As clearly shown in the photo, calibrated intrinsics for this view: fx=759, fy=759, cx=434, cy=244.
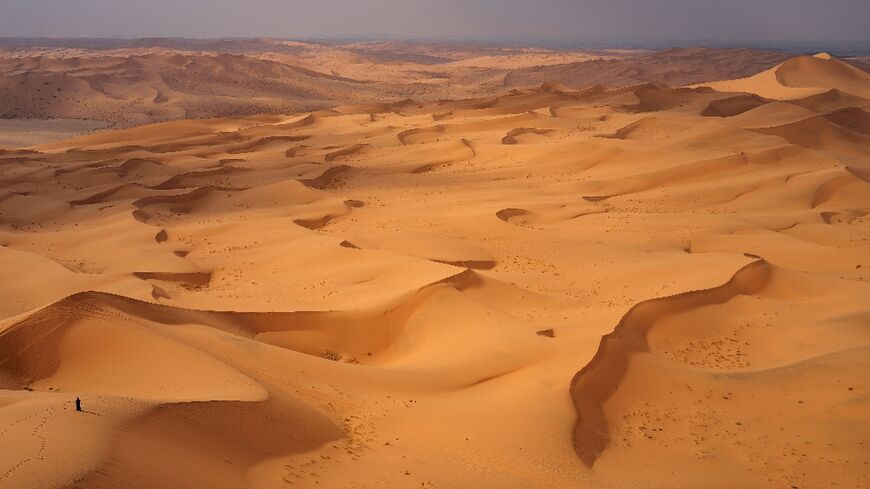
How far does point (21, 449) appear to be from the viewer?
3.38 metres

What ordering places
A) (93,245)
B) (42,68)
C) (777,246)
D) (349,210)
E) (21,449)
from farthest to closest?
(42,68) → (349,210) → (93,245) → (777,246) → (21,449)

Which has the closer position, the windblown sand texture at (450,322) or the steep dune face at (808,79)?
the windblown sand texture at (450,322)

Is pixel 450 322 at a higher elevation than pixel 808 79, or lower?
higher

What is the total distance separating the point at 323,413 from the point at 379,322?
7.04 ft

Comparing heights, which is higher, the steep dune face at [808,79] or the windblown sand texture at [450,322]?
the windblown sand texture at [450,322]

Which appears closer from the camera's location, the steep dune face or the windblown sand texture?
the windblown sand texture

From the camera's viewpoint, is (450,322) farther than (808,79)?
No

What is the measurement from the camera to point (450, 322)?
6.85 meters

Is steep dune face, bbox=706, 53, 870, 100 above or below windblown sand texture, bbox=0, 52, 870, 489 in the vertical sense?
below

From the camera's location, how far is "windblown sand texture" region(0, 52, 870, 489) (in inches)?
165

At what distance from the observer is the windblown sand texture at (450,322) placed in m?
4.20

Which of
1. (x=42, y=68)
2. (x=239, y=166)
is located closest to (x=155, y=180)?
(x=239, y=166)

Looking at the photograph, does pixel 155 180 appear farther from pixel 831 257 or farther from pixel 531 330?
pixel 831 257

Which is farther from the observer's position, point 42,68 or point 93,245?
point 42,68
